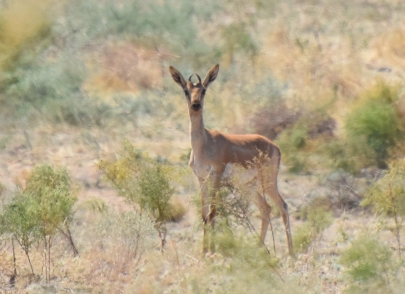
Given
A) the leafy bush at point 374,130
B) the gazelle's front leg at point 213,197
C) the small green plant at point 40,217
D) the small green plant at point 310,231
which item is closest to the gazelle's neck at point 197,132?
the gazelle's front leg at point 213,197

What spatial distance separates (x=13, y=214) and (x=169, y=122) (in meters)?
9.49

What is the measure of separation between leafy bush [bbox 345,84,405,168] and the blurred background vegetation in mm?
25

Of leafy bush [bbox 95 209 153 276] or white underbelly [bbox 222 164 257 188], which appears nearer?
leafy bush [bbox 95 209 153 276]

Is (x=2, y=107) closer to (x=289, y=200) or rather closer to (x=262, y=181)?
(x=289, y=200)

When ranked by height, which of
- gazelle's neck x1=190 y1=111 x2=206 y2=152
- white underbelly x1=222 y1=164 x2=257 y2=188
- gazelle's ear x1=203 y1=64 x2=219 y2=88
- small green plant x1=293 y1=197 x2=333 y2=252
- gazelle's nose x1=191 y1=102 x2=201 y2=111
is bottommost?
small green plant x1=293 y1=197 x2=333 y2=252

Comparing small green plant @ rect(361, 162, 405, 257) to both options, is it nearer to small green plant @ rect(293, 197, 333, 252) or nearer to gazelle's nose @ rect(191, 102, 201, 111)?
small green plant @ rect(293, 197, 333, 252)

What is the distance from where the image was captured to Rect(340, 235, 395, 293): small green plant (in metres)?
7.68

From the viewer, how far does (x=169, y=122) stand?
18.9m

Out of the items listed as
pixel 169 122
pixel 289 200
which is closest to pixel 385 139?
pixel 289 200

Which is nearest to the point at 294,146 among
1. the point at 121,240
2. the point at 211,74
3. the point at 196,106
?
the point at 211,74

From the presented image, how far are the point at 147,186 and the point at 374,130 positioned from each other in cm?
577

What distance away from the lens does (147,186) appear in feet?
37.7

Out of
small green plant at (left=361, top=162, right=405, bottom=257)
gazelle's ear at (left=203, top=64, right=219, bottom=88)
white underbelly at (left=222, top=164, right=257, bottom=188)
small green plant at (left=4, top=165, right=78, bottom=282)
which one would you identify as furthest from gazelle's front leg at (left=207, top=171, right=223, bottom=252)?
small green plant at (left=361, top=162, right=405, bottom=257)

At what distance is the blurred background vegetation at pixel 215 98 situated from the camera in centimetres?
1199
